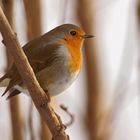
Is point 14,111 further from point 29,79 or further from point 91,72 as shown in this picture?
point 91,72

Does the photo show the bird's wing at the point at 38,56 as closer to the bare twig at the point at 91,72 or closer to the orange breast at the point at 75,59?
the orange breast at the point at 75,59

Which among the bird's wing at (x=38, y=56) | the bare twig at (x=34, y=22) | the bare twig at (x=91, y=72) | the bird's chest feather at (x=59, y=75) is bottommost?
the bare twig at (x=91, y=72)

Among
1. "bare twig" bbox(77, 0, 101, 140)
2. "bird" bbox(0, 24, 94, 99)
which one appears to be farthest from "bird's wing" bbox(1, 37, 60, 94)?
"bare twig" bbox(77, 0, 101, 140)

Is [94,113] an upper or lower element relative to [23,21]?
lower

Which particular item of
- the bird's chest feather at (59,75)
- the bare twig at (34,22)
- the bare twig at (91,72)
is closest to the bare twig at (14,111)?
the bare twig at (34,22)

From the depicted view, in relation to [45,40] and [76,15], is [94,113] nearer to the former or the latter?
[45,40]

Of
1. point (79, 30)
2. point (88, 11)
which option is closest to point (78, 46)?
point (79, 30)
